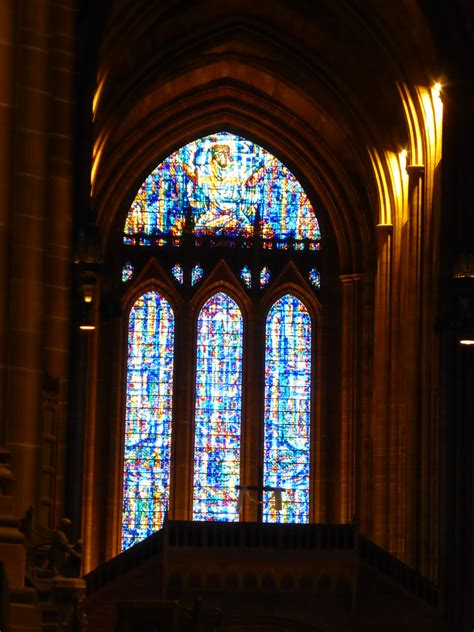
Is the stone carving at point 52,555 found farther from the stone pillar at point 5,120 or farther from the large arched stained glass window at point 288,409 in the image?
the large arched stained glass window at point 288,409

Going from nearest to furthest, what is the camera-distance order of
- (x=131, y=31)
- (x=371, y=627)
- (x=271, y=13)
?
1. (x=371, y=627)
2. (x=131, y=31)
3. (x=271, y=13)

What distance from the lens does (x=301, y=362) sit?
1681 inches

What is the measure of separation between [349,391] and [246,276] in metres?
4.04

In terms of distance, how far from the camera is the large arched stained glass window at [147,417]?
41312 mm

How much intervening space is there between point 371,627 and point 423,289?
6579 mm

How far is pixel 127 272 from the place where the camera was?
4253 cm

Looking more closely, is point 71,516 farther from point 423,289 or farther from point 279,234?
point 279,234

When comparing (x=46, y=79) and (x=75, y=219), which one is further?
(x=75, y=219)

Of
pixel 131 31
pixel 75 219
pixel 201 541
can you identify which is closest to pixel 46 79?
pixel 75 219

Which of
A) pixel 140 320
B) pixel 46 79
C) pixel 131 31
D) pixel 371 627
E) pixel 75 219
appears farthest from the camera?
pixel 140 320

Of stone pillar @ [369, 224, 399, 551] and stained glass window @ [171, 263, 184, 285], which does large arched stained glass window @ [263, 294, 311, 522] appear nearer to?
stained glass window @ [171, 263, 184, 285]

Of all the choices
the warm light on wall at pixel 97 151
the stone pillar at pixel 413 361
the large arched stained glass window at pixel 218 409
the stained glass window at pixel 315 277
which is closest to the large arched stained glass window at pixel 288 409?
the stained glass window at pixel 315 277

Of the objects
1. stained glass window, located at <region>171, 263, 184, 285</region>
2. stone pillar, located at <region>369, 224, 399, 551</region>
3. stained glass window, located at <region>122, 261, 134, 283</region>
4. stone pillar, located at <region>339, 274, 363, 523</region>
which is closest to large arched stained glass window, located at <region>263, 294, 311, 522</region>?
stone pillar, located at <region>339, 274, 363, 523</region>

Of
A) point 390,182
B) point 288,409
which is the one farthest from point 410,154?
Answer: point 288,409
